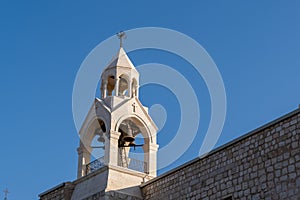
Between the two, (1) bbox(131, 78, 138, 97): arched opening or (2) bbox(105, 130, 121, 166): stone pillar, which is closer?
(2) bbox(105, 130, 121, 166): stone pillar

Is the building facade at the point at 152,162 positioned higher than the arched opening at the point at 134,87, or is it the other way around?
the arched opening at the point at 134,87

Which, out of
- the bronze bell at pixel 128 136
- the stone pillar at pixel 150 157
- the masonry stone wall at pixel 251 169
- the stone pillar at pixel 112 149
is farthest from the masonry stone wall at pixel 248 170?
the bronze bell at pixel 128 136

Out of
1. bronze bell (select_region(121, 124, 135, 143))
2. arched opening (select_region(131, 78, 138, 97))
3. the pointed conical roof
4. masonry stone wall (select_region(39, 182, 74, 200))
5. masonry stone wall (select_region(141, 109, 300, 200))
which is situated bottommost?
masonry stone wall (select_region(141, 109, 300, 200))

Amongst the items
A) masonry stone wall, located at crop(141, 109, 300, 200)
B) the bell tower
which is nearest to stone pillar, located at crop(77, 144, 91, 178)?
the bell tower

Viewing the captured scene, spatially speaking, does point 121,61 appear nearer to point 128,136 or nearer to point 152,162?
point 128,136

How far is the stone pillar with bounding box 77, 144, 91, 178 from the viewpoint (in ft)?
60.7

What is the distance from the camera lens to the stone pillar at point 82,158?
60.7 ft

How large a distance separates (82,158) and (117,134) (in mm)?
1815

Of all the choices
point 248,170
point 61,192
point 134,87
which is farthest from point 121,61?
point 248,170

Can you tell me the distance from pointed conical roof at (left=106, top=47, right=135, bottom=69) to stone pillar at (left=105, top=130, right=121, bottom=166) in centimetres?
267

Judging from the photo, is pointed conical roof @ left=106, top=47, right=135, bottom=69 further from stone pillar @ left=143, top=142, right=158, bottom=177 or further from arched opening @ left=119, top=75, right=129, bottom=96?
stone pillar @ left=143, top=142, right=158, bottom=177

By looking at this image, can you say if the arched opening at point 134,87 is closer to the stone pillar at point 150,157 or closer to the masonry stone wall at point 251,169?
the stone pillar at point 150,157

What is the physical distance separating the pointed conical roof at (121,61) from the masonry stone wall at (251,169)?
203 inches

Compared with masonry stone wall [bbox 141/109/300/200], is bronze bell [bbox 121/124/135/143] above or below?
above
